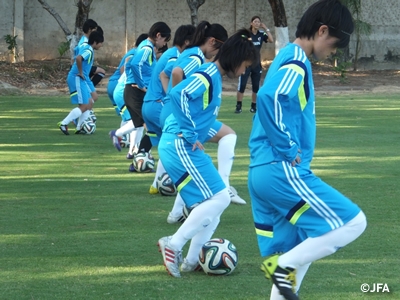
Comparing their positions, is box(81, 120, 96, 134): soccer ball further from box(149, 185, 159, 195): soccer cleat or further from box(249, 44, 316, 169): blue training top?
box(249, 44, 316, 169): blue training top

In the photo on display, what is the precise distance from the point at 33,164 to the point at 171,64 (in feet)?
10.9

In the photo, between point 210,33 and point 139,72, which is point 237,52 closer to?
point 210,33

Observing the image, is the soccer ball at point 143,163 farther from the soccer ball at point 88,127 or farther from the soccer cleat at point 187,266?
the soccer cleat at point 187,266

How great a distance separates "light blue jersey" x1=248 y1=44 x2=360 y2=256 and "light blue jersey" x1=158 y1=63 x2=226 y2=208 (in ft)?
3.68

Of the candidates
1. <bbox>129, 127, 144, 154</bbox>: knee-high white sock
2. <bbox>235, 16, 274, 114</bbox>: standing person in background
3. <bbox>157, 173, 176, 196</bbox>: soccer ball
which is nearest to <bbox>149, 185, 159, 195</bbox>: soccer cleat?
<bbox>157, 173, 176, 196</bbox>: soccer ball

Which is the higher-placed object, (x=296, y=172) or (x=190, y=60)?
(x=190, y=60)

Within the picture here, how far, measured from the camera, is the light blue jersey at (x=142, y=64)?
396 inches

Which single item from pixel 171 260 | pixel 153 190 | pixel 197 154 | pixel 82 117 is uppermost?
pixel 197 154

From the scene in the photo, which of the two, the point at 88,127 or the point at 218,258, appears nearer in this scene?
the point at 218,258

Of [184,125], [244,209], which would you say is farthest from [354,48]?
[184,125]

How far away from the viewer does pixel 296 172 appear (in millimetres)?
4031

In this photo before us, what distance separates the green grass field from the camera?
16.6ft

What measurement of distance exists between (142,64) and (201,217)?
5288mm

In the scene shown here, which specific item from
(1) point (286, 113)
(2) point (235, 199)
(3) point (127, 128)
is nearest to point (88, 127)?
(3) point (127, 128)
